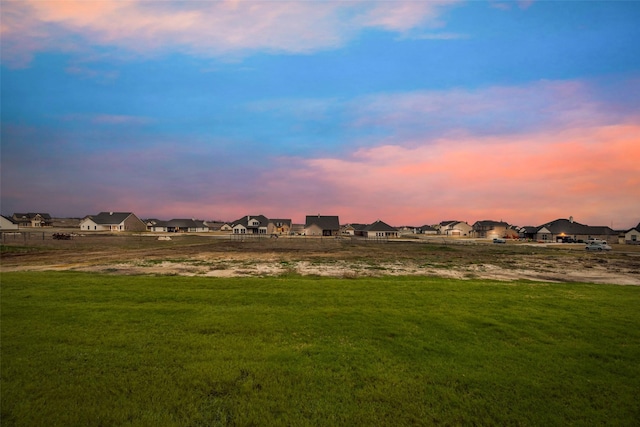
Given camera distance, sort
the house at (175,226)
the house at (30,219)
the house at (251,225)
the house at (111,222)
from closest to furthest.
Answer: the house at (111,222) < the house at (251,225) < the house at (175,226) < the house at (30,219)

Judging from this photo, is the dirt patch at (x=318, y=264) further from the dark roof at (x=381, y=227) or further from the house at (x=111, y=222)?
the house at (x=111, y=222)

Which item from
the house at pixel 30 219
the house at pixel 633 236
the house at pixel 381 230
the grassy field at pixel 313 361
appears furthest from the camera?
the house at pixel 30 219

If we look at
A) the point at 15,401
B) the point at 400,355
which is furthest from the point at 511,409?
the point at 15,401

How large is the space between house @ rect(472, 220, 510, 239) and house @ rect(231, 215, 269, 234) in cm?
10060

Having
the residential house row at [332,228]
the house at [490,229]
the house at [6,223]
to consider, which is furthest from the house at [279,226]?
the house at [6,223]

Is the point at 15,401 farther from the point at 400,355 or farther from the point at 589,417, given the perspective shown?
the point at 589,417

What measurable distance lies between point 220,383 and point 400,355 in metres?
4.56

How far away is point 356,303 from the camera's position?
13.7m

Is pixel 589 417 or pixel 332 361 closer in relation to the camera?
pixel 589 417

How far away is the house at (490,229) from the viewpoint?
490ft

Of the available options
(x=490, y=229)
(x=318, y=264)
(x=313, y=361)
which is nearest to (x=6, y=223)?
(x=318, y=264)

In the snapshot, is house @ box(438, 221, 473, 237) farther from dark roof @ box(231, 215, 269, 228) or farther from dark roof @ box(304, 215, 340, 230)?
dark roof @ box(231, 215, 269, 228)

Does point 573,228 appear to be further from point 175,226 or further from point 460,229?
point 175,226

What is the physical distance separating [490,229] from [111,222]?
169135 mm
